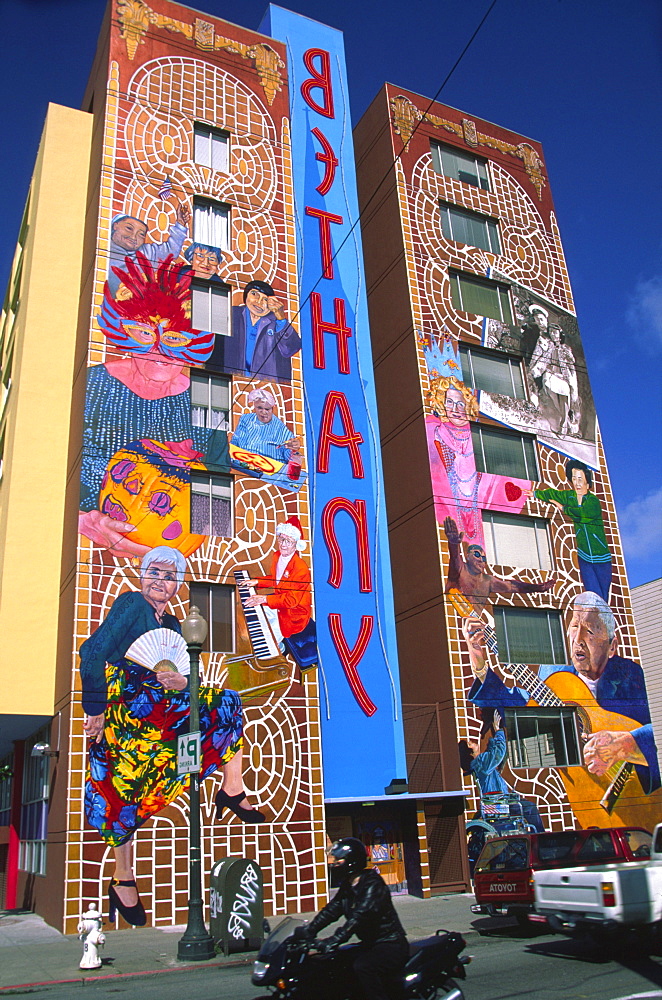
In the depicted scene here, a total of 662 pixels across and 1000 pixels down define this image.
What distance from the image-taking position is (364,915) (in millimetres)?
7152

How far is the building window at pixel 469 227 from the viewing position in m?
31.3

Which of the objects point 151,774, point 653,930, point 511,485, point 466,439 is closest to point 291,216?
point 466,439

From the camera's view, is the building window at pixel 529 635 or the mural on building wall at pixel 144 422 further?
the building window at pixel 529 635

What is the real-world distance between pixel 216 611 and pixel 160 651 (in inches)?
79.6

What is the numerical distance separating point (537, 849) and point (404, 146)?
75.5 ft

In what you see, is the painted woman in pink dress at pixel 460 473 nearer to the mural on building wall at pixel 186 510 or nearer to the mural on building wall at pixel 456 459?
the mural on building wall at pixel 456 459

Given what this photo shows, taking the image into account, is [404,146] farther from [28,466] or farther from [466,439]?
[28,466]

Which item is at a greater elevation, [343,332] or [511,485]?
[343,332]

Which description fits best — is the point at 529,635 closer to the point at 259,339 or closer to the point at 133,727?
the point at 259,339

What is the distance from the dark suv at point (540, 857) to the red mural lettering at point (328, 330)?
16383 mm

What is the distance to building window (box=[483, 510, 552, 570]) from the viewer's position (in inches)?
1054

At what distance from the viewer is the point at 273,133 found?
2897cm

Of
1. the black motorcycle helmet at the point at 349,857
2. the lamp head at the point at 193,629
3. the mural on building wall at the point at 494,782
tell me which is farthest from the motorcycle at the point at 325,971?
the mural on building wall at the point at 494,782

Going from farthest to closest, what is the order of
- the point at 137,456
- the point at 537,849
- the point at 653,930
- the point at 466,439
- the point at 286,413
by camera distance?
the point at 466,439
the point at 286,413
the point at 137,456
the point at 537,849
the point at 653,930
